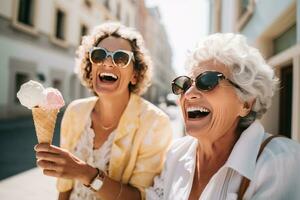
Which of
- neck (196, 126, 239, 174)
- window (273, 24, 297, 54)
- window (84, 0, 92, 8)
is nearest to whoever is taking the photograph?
neck (196, 126, 239, 174)

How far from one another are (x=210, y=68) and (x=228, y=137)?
1.44 ft

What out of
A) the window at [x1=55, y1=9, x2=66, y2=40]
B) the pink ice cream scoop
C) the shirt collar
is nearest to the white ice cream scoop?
the pink ice cream scoop

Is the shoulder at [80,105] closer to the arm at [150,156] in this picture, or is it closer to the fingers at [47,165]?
the arm at [150,156]

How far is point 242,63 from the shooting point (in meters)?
2.04

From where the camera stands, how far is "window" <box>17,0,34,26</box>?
53.1ft

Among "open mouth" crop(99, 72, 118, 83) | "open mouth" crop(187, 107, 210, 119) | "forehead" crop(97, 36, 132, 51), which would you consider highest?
"forehead" crop(97, 36, 132, 51)

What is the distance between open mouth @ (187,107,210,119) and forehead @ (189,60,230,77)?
0.22 metres

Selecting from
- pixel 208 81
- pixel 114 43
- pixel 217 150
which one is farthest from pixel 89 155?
pixel 208 81

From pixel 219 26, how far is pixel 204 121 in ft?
A: 38.7

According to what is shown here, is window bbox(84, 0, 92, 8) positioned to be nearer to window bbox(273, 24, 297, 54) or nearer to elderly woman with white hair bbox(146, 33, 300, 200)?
window bbox(273, 24, 297, 54)

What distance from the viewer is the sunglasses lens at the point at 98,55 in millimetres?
2557

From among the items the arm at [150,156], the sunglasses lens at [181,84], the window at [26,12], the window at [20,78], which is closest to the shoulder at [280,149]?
the sunglasses lens at [181,84]

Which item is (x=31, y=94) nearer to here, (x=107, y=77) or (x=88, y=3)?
(x=107, y=77)

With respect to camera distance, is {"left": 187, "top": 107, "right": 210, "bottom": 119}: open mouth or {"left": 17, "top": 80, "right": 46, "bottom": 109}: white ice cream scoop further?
{"left": 187, "top": 107, "right": 210, "bottom": 119}: open mouth
